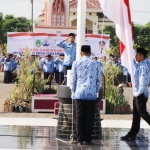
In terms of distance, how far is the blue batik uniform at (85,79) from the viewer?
9766mm

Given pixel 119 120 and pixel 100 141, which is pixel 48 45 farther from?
pixel 100 141

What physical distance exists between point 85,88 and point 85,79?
0.17 m

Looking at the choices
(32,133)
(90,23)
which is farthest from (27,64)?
(90,23)

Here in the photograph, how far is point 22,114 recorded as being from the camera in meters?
15.0

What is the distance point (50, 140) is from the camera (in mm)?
10461

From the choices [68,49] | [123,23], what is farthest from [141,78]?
[68,49]

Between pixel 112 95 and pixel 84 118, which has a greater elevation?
pixel 112 95

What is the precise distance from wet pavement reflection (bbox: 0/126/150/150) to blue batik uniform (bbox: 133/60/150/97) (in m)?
0.97

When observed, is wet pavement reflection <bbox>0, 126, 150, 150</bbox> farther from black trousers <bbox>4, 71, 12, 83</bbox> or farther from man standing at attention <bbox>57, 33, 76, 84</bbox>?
black trousers <bbox>4, 71, 12, 83</bbox>

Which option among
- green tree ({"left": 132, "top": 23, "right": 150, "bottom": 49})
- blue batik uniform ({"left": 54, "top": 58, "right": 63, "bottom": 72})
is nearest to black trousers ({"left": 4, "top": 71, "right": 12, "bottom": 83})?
blue batik uniform ({"left": 54, "top": 58, "right": 63, "bottom": 72})

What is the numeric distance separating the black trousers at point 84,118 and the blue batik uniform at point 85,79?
132mm

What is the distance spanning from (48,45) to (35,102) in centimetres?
1437

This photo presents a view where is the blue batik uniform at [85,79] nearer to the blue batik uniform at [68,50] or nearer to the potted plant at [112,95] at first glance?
the blue batik uniform at [68,50]

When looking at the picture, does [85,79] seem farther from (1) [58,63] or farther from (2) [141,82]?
(1) [58,63]
